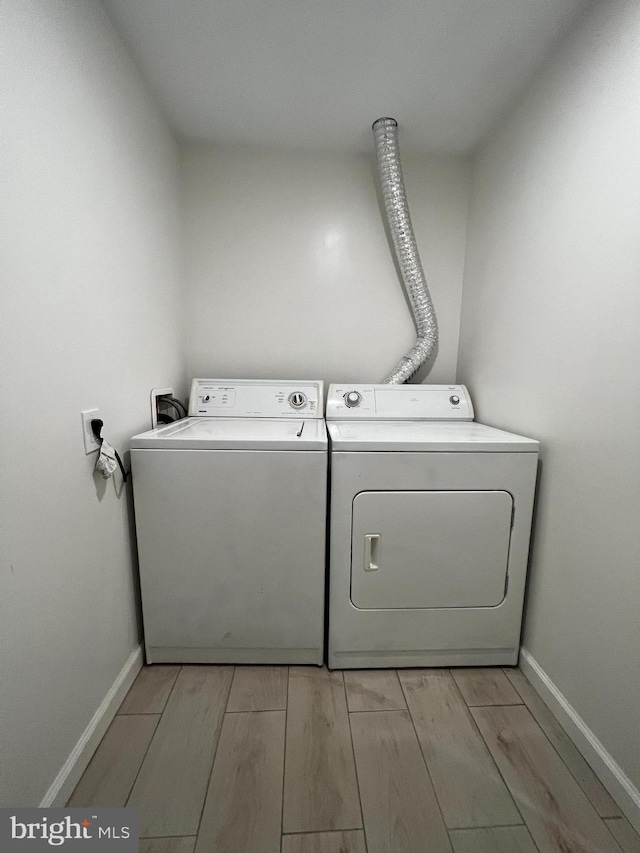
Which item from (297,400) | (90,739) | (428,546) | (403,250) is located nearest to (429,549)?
(428,546)

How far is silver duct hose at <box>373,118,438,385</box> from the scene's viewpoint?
5.09ft

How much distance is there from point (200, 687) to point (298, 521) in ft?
2.22

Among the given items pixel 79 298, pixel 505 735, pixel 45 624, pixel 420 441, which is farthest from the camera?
pixel 420 441

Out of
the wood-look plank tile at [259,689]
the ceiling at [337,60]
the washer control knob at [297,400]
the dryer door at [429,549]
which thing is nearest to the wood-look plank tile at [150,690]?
the wood-look plank tile at [259,689]

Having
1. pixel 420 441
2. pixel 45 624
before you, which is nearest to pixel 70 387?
pixel 45 624

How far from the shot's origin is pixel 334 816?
2.82 feet

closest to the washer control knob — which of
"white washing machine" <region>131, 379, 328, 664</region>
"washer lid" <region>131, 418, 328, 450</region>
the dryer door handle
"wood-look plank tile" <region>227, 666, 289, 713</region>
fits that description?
"washer lid" <region>131, 418, 328, 450</region>

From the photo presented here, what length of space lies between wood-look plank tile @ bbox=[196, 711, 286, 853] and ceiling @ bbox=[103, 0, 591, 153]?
7.12 ft

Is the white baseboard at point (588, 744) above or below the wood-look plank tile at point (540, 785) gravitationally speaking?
above

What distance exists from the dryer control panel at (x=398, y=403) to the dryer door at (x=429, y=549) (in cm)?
59

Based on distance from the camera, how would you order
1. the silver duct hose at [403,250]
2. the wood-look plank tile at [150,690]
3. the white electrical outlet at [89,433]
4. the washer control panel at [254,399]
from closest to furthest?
the white electrical outlet at [89,433], the wood-look plank tile at [150,690], the silver duct hose at [403,250], the washer control panel at [254,399]

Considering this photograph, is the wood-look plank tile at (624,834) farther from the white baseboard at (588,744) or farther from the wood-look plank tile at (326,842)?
the wood-look plank tile at (326,842)

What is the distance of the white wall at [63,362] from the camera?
73 cm

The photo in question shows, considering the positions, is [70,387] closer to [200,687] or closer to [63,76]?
[63,76]
